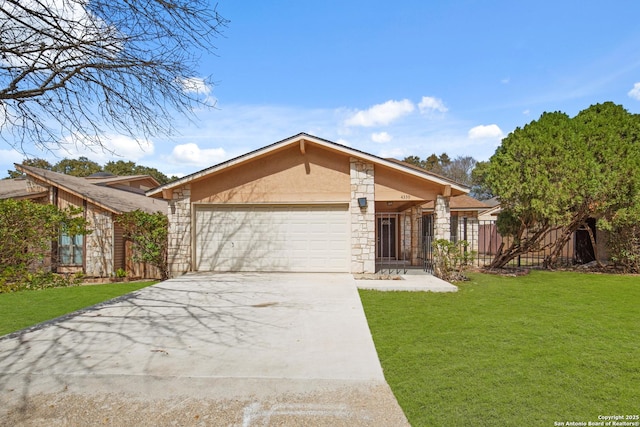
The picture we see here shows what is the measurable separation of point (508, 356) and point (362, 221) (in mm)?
6721

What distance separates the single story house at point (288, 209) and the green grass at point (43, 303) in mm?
2568

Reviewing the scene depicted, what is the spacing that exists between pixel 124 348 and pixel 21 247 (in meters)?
6.22

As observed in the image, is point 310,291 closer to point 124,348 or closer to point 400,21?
point 124,348

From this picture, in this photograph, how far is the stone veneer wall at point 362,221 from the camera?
10500 millimetres

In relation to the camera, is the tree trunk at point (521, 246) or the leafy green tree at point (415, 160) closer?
the tree trunk at point (521, 246)

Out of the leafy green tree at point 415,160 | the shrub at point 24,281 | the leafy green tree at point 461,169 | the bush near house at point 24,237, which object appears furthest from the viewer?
the leafy green tree at point 461,169

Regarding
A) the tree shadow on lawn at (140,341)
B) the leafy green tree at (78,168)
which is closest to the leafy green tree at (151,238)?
the tree shadow on lawn at (140,341)

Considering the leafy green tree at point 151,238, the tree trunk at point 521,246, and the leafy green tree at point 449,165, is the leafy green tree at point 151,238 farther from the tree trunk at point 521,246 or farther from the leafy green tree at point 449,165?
the leafy green tree at point 449,165

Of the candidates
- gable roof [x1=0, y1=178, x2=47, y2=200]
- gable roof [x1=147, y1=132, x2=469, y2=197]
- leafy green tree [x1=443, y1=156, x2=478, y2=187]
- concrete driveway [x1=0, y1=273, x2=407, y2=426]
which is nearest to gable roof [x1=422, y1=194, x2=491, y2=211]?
gable roof [x1=147, y1=132, x2=469, y2=197]

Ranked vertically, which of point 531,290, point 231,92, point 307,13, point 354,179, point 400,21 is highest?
point 400,21

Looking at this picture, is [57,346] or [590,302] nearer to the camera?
[57,346]

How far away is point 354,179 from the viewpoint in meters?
10.7

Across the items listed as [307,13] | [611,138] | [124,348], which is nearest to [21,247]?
[124,348]

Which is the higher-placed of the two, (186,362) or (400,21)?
(400,21)
